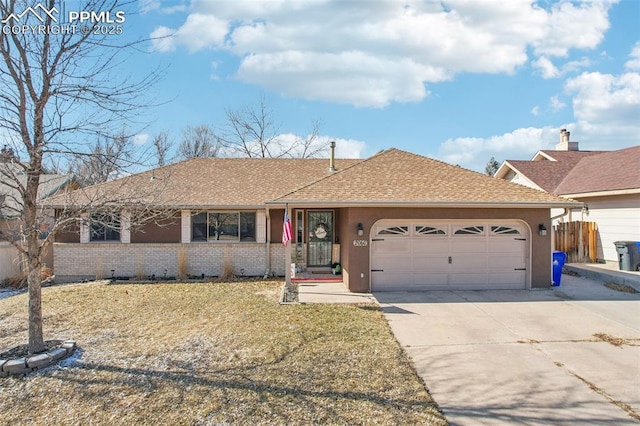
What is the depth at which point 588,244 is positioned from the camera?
49.4 ft

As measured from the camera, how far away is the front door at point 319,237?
1398 centimetres

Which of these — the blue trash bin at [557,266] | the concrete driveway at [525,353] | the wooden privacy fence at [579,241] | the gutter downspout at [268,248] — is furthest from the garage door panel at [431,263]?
the wooden privacy fence at [579,241]

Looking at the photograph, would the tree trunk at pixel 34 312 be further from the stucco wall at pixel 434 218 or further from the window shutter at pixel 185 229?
the window shutter at pixel 185 229

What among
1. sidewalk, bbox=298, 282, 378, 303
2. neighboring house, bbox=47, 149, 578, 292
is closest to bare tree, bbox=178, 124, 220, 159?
neighboring house, bbox=47, 149, 578, 292

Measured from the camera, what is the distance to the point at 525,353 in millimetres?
6156

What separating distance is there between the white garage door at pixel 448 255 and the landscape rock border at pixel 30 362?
7179mm

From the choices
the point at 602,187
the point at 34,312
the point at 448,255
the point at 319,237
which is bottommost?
the point at 34,312

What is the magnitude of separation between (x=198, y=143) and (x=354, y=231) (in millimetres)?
26230

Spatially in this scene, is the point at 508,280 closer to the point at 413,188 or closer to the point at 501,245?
the point at 501,245

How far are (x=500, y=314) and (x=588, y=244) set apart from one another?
9312mm

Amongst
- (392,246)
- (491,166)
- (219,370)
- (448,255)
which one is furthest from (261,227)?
(491,166)

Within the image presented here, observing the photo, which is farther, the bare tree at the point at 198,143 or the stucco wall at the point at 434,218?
the bare tree at the point at 198,143

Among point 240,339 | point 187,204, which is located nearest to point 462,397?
point 240,339

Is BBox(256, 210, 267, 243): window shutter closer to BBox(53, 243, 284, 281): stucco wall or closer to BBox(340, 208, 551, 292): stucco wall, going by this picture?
BBox(53, 243, 284, 281): stucco wall
